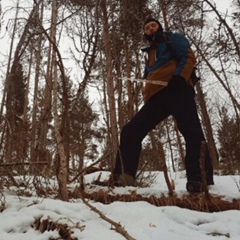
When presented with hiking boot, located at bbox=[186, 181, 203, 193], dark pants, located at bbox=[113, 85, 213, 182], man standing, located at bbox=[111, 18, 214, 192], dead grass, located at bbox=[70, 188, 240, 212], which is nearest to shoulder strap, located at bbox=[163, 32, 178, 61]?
man standing, located at bbox=[111, 18, 214, 192]

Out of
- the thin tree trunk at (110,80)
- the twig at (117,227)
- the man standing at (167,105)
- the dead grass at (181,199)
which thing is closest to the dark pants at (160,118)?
the man standing at (167,105)

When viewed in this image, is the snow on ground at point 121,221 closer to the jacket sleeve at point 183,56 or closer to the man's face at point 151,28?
the jacket sleeve at point 183,56

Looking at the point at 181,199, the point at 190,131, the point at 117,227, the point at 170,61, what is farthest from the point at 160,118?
the point at 117,227

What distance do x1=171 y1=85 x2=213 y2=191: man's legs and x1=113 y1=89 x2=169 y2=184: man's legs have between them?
0.15 metres

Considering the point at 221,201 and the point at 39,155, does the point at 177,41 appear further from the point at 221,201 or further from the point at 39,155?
the point at 39,155

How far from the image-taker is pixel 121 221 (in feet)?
5.99

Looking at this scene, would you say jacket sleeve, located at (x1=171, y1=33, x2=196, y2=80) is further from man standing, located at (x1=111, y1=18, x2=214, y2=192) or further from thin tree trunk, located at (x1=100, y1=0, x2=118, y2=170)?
thin tree trunk, located at (x1=100, y1=0, x2=118, y2=170)

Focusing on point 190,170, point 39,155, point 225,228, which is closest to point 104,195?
point 190,170

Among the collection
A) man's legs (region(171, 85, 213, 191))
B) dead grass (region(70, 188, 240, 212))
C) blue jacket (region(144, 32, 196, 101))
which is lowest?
dead grass (region(70, 188, 240, 212))

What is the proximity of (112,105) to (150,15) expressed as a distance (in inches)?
124

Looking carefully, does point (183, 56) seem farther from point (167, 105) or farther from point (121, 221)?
point (121, 221)

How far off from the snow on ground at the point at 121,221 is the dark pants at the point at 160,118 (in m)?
0.70

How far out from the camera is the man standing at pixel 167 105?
2715 mm

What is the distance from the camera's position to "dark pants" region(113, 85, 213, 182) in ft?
8.77
